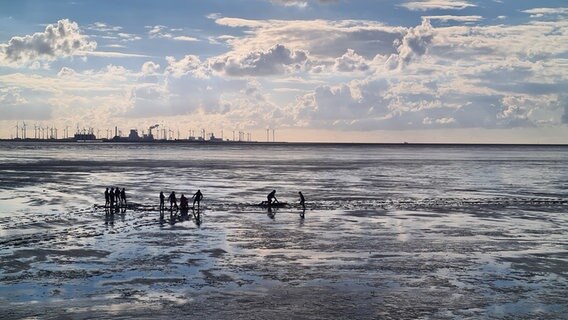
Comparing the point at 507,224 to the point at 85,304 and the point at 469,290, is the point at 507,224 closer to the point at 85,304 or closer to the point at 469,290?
the point at 469,290

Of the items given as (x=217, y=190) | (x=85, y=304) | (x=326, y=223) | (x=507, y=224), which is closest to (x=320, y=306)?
(x=85, y=304)

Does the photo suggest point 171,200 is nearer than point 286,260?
No

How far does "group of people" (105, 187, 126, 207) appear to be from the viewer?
1645 inches

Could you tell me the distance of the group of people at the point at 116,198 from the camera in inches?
1645

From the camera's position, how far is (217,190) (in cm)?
5809

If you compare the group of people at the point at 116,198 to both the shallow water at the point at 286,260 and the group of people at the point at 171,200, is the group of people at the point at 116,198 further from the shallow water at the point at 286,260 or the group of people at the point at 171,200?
the shallow water at the point at 286,260

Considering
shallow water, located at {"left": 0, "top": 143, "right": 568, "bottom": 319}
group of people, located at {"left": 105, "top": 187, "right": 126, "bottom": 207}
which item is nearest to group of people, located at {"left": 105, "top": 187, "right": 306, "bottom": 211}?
group of people, located at {"left": 105, "top": 187, "right": 126, "bottom": 207}

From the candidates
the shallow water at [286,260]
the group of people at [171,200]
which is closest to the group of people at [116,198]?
the group of people at [171,200]

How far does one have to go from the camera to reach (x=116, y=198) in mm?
43094

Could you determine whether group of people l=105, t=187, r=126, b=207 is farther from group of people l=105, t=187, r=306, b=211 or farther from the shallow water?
the shallow water

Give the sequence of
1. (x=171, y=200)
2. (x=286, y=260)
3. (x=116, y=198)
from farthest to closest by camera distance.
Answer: (x=116, y=198) < (x=171, y=200) < (x=286, y=260)

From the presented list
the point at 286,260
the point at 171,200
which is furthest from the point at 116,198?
the point at 286,260

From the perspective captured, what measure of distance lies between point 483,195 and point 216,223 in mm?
29961

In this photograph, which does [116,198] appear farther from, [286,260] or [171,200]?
[286,260]
